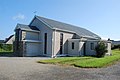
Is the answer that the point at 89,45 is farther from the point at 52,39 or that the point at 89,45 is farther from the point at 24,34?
the point at 24,34

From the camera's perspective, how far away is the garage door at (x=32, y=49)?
33.5 metres

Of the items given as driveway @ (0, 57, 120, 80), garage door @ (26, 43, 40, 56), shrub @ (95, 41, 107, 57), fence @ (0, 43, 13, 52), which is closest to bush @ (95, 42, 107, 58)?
shrub @ (95, 41, 107, 57)

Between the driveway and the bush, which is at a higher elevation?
the bush

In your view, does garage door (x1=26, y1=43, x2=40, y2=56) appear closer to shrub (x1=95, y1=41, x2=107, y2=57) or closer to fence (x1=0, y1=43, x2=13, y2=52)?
shrub (x1=95, y1=41, x2=107, y2=57)

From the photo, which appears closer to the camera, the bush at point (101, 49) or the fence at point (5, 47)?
the bush at point (101, 49)

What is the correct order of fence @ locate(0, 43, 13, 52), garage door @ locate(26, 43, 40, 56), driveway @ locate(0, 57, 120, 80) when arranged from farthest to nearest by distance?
fence @ locate(0, 43, 13, 52) → garage door @ locate(26, 43, 40, 56) → driveway @ locate(0, 57, 120, 80)

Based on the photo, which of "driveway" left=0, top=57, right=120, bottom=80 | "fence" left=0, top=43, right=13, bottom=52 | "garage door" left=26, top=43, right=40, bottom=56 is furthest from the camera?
"fence" left=0, top=43, right=13, bottom=52

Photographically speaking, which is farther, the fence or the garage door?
the fence

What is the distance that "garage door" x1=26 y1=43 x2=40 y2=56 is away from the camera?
1320 inches

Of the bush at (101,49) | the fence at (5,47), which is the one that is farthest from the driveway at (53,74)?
the fence at (5,47)

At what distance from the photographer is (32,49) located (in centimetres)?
3434

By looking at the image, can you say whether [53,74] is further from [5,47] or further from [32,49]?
[5,47]

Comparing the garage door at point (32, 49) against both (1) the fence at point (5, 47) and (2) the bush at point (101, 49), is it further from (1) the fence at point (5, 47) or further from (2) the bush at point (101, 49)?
(1) the fence at point (5, 47)

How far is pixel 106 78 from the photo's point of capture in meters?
13.0
